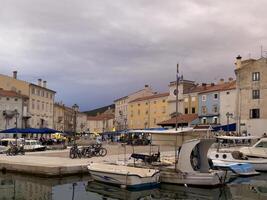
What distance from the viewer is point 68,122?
5615 inches

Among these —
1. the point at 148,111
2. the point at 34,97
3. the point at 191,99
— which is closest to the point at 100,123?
the point at 148,111

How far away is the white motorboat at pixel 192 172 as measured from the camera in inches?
1002

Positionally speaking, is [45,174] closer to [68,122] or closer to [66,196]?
[66,196]

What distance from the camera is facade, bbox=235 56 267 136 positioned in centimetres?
7025

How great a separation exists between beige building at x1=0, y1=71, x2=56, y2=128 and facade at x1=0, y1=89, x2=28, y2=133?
1.93 metres

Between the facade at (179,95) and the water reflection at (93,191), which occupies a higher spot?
the facade at (179,95)

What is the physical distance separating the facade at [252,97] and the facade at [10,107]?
42880mm

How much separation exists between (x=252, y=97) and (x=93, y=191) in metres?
52.7

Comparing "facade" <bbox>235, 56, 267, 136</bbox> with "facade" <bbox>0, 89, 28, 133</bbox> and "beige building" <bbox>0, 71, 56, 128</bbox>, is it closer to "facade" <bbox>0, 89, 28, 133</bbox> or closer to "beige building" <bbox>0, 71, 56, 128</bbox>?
"facade" <bbox>0, 89, 28, 133</bbox>

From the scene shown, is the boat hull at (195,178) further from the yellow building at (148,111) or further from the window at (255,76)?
the yellow building at (148,111)

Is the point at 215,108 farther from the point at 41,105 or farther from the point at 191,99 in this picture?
the point at 41,105

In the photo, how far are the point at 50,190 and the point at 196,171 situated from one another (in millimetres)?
8893

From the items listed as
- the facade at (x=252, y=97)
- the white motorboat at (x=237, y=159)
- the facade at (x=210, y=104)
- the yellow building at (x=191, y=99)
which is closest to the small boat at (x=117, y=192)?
the white motorboat at (x=237, y=159)

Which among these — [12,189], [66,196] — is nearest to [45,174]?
[12,189]
